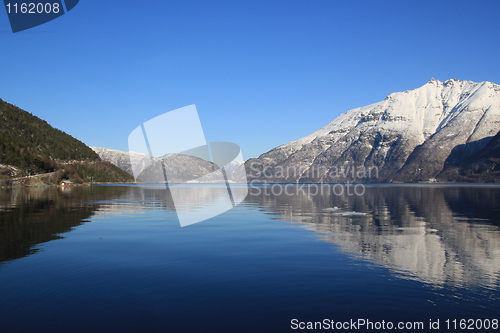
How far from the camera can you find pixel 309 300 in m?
15.2

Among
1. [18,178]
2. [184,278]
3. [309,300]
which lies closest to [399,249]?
[309,300]

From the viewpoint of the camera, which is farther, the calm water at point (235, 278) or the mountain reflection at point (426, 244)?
the mountain reflection at point (426, 244)

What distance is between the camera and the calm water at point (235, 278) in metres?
13.5

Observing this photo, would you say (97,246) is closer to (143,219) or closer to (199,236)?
(199,236)

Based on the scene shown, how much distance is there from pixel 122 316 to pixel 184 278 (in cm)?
497

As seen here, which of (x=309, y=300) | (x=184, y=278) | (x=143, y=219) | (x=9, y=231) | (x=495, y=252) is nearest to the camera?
(x=309, y=300)

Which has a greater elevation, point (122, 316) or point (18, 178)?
point (18, 178)

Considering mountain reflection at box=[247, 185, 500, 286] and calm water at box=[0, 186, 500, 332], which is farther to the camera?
mountain reflection at box=[247, 185, 500, 286]

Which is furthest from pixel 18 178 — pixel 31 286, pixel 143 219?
pixel 31 286

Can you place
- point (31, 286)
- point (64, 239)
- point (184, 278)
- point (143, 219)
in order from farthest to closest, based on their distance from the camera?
point (143, 219) < point (64, 239) < point (184, 278) < point (31, 286)

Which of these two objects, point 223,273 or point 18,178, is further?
point 18,178

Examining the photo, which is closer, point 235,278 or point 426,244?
point 235,278

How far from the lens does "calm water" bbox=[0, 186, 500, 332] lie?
44.4 feet

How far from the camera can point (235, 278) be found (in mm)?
18312
